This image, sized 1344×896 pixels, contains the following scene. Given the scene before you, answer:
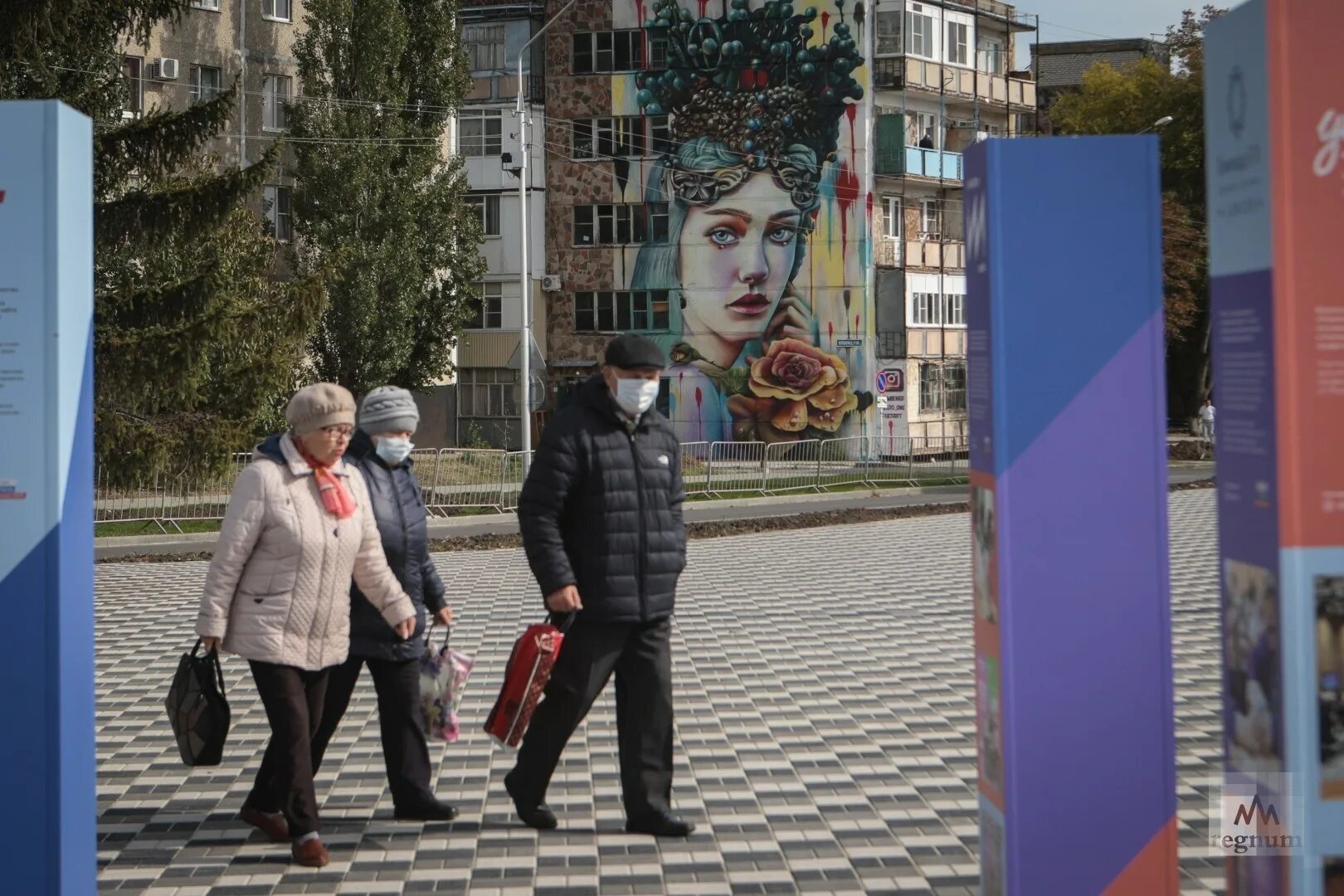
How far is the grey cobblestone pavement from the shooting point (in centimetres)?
718

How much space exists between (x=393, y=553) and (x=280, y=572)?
800 mm

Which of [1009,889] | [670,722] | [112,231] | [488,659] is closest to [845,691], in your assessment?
[488,659]

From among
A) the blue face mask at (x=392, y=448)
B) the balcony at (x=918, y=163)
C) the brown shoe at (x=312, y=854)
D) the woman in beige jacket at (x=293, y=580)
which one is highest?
the balcony at (x=918, y=163)

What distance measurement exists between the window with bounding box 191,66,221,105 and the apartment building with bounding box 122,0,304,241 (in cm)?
2

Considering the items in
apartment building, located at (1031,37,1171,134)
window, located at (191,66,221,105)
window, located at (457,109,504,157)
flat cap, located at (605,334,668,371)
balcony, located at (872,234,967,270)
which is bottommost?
flat cap, located at (605,334,668,371)

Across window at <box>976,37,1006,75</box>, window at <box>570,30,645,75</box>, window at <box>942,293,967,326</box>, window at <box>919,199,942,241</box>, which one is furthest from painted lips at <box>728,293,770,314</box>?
window at <box>976,37,1006,75</box>

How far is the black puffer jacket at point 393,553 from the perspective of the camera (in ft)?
26.3

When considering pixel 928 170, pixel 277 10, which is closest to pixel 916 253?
pixel 928 170

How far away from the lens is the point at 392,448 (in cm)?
805

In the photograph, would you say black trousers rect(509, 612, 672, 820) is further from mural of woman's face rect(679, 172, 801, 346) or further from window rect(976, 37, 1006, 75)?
window rect(976, 37, 1006, 75)

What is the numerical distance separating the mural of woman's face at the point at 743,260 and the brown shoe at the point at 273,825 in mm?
53703

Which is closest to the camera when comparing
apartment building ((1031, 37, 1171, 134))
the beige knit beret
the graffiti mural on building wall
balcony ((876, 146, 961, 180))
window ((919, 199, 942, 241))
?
the beige knit beret

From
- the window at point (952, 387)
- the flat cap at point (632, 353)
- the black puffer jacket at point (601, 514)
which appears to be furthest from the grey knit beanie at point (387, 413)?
the window at point (952, 387)

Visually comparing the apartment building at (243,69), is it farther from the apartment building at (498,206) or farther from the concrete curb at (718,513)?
the concrete curb at (718,513)
